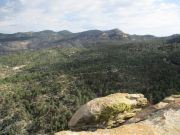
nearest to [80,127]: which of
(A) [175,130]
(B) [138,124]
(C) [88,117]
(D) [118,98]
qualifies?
(C) [88,117]

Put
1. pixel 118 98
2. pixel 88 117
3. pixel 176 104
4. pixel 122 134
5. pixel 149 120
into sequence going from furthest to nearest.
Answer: pixel 118 98 < pixel 88 117 < pixel 176 104 < pixel 149 120 < pixel 122 134

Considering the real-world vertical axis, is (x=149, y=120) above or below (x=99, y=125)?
above

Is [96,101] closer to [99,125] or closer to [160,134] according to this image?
[99,125]

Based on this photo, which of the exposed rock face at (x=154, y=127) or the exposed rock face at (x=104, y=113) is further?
the exposed rock face at (x=104, y=113)

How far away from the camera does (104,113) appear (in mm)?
35219

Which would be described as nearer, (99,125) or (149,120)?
(149,120)

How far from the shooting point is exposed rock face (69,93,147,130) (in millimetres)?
34531

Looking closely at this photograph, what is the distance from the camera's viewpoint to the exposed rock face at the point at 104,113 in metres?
34.5

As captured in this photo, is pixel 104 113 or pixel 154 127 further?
pixel 104 113

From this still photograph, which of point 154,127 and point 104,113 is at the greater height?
point 154,127

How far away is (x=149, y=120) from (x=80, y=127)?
902 centimetres

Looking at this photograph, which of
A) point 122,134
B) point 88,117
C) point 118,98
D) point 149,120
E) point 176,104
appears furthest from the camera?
point 118,98

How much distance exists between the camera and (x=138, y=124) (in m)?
27.6

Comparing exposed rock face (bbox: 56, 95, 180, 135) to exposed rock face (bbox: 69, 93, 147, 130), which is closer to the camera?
exposed rock face (bbox: 56, 95, 180, 135)
